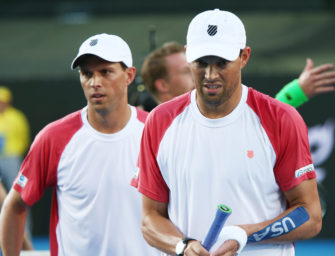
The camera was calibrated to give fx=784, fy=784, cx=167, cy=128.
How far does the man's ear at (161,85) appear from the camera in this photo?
18.1 ft

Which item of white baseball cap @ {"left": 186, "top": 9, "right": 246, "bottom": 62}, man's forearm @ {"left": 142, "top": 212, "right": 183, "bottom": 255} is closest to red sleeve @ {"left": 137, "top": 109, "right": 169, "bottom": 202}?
man's forearm @ {"left": 142, "top": 212, "right": 183, "bottom": 255}

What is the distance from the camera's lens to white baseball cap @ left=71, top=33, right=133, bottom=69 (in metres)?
4.42

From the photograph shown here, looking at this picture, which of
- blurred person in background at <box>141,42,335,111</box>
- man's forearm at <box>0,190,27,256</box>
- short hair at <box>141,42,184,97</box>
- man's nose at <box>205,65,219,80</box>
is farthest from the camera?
short hair at <box>141,42,184,97</box>

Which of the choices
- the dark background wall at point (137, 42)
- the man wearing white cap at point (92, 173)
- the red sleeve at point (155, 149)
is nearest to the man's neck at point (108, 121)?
the man wearing white cap at point (92, 173)

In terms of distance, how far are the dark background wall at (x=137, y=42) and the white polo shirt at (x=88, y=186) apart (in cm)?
468

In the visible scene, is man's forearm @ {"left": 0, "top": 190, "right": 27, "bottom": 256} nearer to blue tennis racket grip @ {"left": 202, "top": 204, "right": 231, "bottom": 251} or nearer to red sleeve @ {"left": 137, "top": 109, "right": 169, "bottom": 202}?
red sleeve @ {"left": 137, "top": 109, "right": 169, "bottom": 202}

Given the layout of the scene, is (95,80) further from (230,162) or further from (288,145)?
(288,145)

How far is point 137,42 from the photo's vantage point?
13656mm

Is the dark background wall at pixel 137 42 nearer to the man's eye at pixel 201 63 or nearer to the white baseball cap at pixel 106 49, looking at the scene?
the white baseball cap at pixel 106 49

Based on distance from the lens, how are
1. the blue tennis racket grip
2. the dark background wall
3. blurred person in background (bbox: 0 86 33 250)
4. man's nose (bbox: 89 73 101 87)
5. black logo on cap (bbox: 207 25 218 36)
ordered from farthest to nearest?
blurred person in background (bbox: 0 86 33 250)
the dark background wall
man's nose (bbox: 89 73 101 87)
black logo on cap (bbox: 207 25 218 36)
the blue tennis racket grip

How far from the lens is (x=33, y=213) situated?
11555 mm

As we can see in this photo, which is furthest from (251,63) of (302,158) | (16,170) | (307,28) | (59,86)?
(302,158)

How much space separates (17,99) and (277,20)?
5.45 metres

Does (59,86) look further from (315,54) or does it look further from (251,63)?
(315,54)
